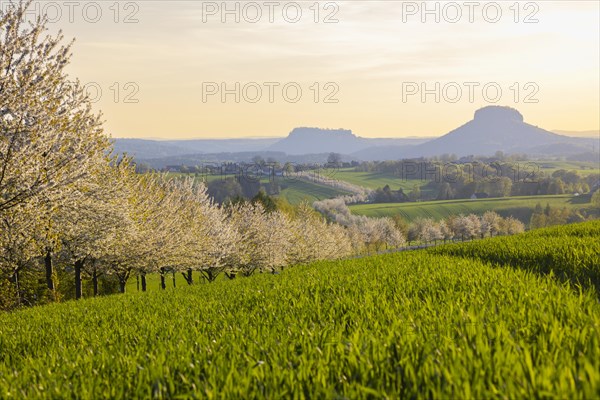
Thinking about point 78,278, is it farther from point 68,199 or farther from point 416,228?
point 416,228

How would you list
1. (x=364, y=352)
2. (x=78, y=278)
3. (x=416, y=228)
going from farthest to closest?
(x=416, y=228) → (x=78, y=278) → (x=364, y=352)

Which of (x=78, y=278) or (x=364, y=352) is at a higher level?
(x=364, y=352)

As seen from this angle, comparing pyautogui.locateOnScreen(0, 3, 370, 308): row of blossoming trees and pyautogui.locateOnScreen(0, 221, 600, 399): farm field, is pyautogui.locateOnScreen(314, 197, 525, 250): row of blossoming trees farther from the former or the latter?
pyautogui.locateOnScreen(0, 221, 600, 399): farm field

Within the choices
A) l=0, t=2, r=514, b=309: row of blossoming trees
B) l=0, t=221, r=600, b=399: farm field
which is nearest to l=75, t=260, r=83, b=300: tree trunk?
l=0, t=2, r=514, b=309: row of blossoming trees

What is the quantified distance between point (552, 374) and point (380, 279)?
252 inches

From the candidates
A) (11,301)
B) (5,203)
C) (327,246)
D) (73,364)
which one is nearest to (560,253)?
(73,364)

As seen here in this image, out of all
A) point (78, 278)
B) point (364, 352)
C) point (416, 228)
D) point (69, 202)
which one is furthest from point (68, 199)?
point (416, 228)

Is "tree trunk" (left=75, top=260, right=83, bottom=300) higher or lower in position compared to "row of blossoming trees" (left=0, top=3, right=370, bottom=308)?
lower

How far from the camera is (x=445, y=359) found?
3615 millimetres

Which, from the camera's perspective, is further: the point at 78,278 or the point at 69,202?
the point at 78,278

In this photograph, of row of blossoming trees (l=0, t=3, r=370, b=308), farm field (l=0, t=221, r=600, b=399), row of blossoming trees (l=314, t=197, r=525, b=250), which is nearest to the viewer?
farm field (l=0, t=221, r=600, b=399)

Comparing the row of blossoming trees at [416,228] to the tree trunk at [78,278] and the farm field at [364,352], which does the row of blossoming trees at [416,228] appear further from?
the farm field at [364,352]

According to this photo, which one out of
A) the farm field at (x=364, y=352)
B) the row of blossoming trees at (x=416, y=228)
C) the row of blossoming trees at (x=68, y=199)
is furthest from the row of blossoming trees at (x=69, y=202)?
the row of blossoming trees at (x=416, y=228)

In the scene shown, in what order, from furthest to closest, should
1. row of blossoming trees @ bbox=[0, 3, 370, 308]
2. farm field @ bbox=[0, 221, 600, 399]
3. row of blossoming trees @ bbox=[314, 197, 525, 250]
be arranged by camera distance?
1. row of blossoming trees @ bbox=[314, 197, 525, 250]
2. row of blossoming trees @ bbox=[0, 3, 370, 308]
3. farm field @ bbox=[0, 221, 600, 399]
